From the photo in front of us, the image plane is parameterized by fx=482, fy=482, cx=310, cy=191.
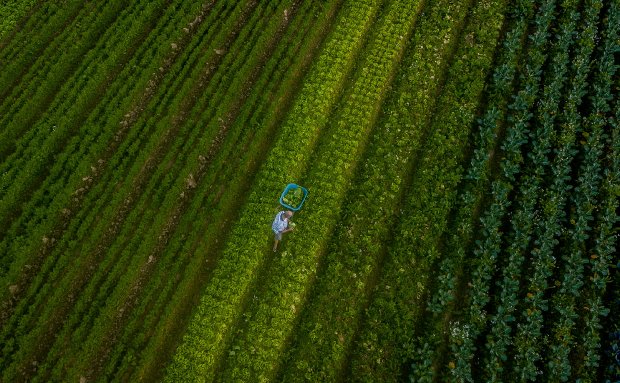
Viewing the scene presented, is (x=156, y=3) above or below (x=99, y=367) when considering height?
above

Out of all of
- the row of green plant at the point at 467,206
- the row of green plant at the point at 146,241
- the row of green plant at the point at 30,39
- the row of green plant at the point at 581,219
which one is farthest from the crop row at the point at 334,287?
the row of green plant at the point at 30,39

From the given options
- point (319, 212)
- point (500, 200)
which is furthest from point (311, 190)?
point (500, 200)

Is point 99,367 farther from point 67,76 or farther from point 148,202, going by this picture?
point 67,76

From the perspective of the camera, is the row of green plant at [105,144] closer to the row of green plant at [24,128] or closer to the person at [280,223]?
the row of green plant at [24,128]

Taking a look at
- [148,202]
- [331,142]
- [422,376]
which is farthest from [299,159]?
[422,376]

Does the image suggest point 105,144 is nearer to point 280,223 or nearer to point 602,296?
point 280,223
